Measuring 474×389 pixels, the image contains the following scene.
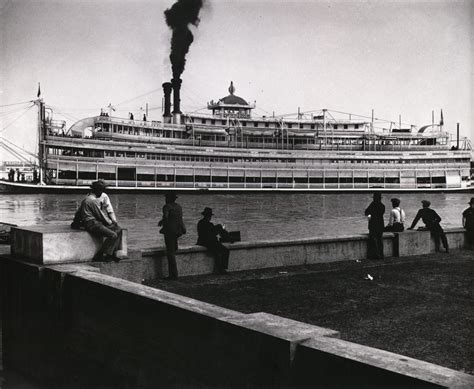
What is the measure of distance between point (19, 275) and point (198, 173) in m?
54.0

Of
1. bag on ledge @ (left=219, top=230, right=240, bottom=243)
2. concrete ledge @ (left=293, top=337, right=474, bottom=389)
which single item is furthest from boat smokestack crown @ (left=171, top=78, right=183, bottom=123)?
concrete ledge @ (left=293, top=337, right=474, bottom=389)

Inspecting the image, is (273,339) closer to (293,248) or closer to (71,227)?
(71,227)

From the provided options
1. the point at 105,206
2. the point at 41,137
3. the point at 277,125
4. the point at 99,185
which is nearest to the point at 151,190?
the point at 41,137

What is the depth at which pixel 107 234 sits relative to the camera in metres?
6.77

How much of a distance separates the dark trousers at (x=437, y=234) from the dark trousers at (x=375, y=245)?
5.50 ft

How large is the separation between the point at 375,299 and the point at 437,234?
5031 mm

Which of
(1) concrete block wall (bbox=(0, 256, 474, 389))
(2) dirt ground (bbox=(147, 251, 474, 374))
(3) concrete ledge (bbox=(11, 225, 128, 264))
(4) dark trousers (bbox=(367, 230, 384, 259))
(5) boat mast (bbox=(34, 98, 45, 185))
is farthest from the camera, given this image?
(5) boat mast (bbox=(34, 98, 45, 185))

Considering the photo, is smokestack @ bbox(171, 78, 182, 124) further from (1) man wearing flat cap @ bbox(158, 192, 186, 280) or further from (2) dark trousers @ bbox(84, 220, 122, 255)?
(2) dark trousers @ bbox(84, 220, 122, 255)

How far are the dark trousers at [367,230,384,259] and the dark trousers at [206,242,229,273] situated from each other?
3147 millimetres

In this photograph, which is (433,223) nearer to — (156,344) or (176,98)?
(156,344)

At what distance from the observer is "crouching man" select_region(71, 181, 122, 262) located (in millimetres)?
Answer: 6746

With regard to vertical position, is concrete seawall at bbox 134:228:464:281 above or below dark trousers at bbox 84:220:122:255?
below

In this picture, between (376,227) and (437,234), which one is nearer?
(376,227)

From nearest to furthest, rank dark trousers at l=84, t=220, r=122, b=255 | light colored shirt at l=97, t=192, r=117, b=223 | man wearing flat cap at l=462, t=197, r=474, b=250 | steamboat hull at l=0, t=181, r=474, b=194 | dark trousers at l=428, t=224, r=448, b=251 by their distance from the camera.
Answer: dark trousers at l=84, t=220, r=122, b=255 → light colored shirt at l=97, t=192, r=117, b=223 → dark trousers at l=428, t=224, r=448, b=251 → man wearing flat cap at l=462, t=197, r=474, b=250 → steamboat hull at l=0, t=181, r=474, b=194
